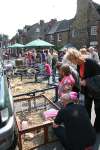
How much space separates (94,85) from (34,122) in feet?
5.49

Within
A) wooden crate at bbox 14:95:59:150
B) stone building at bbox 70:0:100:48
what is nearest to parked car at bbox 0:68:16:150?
wooden crate at bbox 14:95:59:150

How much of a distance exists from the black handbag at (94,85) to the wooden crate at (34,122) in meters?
0.92

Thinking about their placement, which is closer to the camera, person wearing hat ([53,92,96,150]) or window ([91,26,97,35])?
person wearing hat ([53,92,96,150])

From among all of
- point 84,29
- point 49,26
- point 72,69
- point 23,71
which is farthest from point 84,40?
point 72,69

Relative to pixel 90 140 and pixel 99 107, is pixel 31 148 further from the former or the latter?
pixel 99 107

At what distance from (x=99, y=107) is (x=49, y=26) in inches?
2182

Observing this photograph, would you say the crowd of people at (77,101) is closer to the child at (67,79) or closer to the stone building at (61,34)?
the child at (67,79)

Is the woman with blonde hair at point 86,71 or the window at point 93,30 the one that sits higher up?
the window at point 93,30

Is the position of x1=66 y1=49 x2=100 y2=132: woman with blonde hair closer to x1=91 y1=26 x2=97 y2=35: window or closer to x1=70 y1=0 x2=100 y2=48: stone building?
x1=70 y1=0 x2=100 y2=48: stone building

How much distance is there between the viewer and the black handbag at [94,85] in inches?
225

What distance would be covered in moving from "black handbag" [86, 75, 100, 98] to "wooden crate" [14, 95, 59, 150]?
920mm

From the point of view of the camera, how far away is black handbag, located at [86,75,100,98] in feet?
18.8

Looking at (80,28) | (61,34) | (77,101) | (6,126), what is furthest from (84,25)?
(6,126)

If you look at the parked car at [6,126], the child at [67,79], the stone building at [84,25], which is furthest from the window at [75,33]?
the parked car at [6,126]
